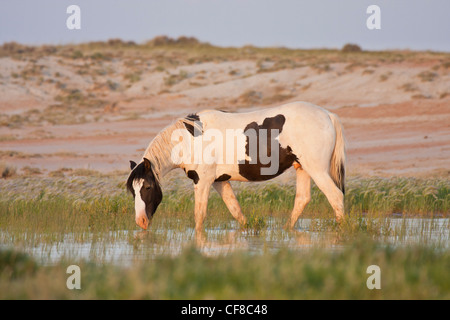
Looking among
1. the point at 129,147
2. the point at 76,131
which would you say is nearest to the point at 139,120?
the point at 76,131

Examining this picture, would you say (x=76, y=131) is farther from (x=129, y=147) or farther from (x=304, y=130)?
(x=304, y=130)

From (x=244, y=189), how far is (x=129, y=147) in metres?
12.5

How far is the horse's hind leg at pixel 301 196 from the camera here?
1081cm

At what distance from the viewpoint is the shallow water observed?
327 inches

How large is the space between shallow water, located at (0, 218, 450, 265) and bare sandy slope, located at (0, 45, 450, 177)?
9.59 meters

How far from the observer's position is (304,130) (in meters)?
10.3

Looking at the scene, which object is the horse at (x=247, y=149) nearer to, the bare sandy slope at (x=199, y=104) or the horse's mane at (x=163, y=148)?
the horse's mane at (x=163, y=148)

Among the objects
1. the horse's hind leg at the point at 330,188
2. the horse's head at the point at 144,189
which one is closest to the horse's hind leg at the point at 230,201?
the horse's head at the point at 144,189

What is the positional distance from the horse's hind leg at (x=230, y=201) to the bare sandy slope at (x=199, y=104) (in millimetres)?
9206

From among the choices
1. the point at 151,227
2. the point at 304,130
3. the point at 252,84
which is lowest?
the point at 151,227

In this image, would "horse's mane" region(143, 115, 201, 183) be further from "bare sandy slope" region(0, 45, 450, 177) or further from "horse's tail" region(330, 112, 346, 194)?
"bare sandy slope" region(0, 45, 450, 177)

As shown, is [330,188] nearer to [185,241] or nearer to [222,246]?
[222,246]

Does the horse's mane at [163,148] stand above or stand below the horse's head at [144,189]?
above
